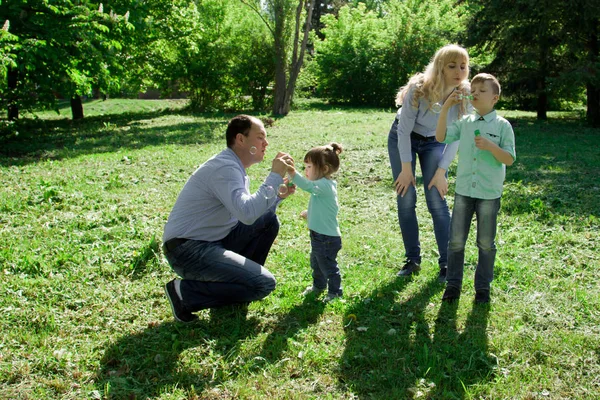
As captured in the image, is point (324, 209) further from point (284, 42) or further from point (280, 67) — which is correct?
point (284, 42)

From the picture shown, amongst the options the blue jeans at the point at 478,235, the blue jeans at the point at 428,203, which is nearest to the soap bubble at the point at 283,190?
the blue jeans at the point at 428,203

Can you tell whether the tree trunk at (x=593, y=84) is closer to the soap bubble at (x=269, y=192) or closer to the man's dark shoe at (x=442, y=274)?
the man's dark shoe at (x=442, y=274)

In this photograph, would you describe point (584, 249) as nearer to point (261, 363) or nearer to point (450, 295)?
point (450, 295)

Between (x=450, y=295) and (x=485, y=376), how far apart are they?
43.6 inches

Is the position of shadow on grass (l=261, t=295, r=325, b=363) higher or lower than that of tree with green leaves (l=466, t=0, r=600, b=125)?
lower

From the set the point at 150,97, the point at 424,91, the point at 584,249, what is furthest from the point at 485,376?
the point at 150,97

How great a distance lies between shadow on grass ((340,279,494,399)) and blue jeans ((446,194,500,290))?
10.3 inches

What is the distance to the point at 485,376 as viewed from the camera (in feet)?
11.1

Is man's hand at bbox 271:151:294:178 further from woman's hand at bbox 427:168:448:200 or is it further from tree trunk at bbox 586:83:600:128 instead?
tree trunk at bbox 586:83:600:128

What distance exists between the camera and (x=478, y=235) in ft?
14.2

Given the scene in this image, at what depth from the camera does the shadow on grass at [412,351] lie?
331 cm

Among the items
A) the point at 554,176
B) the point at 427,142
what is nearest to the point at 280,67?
the point at 554,176

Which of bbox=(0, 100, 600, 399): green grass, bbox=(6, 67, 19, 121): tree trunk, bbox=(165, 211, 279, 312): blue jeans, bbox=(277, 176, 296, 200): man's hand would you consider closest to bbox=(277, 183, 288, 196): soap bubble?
bbox=(277, 176, 296, 200): man's hand

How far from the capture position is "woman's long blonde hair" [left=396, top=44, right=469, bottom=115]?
14.6 ft
